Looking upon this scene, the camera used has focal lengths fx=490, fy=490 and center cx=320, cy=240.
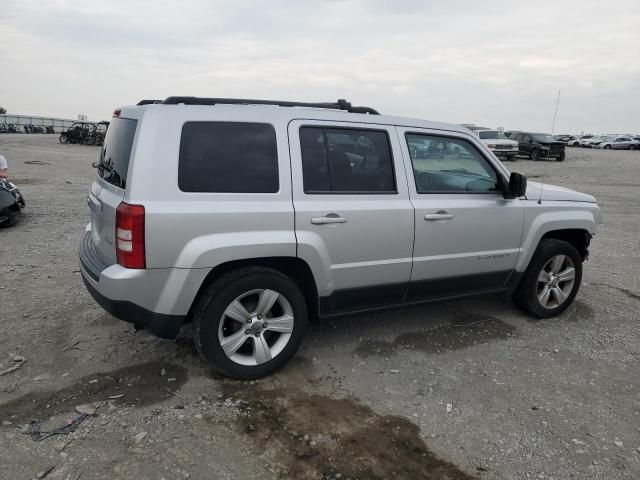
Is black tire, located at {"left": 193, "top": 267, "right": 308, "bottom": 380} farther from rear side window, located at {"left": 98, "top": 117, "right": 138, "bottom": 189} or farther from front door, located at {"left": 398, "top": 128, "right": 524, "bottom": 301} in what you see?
front door, located at {"left": 398, "top": 128, "right": 524, "bottom": 301}

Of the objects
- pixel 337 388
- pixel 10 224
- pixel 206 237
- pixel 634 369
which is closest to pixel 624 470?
pixel 634 369

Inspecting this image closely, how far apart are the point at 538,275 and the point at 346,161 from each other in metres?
2.29

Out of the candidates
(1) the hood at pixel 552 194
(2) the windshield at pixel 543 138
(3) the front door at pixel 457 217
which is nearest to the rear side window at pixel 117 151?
(3) the front door at pixel 457 217

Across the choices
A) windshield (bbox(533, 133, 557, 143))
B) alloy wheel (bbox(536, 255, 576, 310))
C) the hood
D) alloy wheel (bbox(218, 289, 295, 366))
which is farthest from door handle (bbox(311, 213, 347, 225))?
windshield (bbox(533, 133, 557, 143))

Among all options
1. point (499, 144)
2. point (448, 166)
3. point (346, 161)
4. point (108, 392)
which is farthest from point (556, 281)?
point (499, 144)

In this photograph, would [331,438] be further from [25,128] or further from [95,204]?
[25,128]

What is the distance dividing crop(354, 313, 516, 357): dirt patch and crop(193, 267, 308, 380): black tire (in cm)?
73

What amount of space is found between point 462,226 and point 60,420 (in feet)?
10.3

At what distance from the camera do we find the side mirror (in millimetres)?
3998

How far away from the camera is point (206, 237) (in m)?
3.05

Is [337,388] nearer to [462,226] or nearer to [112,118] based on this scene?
[462,226]

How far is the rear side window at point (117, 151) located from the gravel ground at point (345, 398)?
4.46 feet

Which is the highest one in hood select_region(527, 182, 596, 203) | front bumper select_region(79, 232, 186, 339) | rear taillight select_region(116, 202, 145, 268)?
hood select_region(527, 182, 596, 203)

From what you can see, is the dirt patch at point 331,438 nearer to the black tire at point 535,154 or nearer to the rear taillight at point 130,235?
the rear taillight at point 130,235
